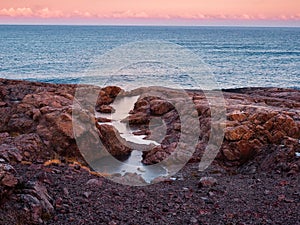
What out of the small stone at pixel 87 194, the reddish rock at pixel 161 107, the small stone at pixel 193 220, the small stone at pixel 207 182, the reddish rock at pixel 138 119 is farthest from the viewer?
the reddish rock at pixel 161 107

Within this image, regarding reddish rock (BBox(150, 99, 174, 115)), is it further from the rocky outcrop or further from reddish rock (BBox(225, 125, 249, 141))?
reddish rock (BBox(225, 125, 249, 141))

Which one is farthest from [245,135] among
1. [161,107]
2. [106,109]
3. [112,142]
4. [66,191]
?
[106,109]

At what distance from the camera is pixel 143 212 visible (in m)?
12.1

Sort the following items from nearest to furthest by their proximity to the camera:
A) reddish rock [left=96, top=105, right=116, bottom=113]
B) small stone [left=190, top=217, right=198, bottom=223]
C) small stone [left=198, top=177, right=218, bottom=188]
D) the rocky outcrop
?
1. small stone [left=190, top=217, right=198, bottom=223]
2. small stone [left=198, top=177, right=218, bottom=188]
3. the rocky outcrop
4. reddish rock [left=96, top=105, right=116, bottom=113]

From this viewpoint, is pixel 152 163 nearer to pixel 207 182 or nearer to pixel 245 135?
pixel 245 135

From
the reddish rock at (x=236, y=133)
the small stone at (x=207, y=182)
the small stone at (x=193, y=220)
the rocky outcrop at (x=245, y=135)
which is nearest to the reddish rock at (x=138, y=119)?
the rocky outcrop at (x=245, y=135)

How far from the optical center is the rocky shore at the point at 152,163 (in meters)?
11.3

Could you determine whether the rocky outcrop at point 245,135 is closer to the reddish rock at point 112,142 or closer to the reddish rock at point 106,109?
the reddish rock at point 112,142

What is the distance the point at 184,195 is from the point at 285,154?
7.27m

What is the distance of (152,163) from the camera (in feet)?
70.3

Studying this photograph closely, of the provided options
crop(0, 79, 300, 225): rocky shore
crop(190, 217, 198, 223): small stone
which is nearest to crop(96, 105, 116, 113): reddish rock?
crop(0, 79, 300, 225): rocky shore

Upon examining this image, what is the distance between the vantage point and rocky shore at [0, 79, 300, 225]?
37.0 ft

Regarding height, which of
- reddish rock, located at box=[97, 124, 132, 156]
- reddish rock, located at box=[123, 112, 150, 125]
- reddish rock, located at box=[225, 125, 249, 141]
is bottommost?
reddish rock, located at box=[123, 112, 150, 125]

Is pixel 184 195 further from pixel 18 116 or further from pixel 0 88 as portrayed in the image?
pixel 0 88
